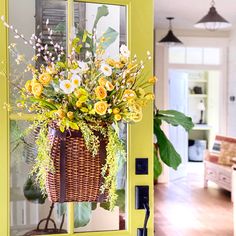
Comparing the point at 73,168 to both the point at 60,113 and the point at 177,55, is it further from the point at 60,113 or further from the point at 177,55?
the point at 177,55

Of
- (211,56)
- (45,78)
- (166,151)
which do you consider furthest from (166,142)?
(211,56)

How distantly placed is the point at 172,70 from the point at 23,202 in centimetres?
564

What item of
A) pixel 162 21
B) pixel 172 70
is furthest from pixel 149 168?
pixel 172 70

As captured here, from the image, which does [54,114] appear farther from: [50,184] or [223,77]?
[223,77]

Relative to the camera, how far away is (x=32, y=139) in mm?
1554

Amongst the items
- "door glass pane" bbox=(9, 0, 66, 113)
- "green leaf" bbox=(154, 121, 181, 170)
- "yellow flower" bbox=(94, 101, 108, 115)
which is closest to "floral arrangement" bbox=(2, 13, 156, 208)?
"yellow flower" bbox=(94, 101, 108, 115)

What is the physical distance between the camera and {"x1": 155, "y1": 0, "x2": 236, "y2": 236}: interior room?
4.93 metres

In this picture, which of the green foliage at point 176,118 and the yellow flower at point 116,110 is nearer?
the yellow flower at point 116,110

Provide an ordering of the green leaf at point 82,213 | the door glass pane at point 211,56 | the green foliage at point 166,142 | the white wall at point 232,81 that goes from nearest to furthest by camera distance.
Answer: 1. the green leaf at point 82,213
2. the green foliage at point 166,142
3. the white wall at point 232,81
4. the door glass pane at point 211,56

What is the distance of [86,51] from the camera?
1.54 meters

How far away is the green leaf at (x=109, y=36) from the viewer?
62.5 inches

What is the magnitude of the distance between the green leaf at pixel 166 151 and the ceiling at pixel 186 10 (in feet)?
12.0

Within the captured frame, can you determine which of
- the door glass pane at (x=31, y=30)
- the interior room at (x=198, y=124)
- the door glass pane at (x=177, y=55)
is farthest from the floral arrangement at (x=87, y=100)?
the door glass pane at (x=177, y=55)

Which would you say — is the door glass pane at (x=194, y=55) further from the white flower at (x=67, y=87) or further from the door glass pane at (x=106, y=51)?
the white flower at (x=67, y=87)
